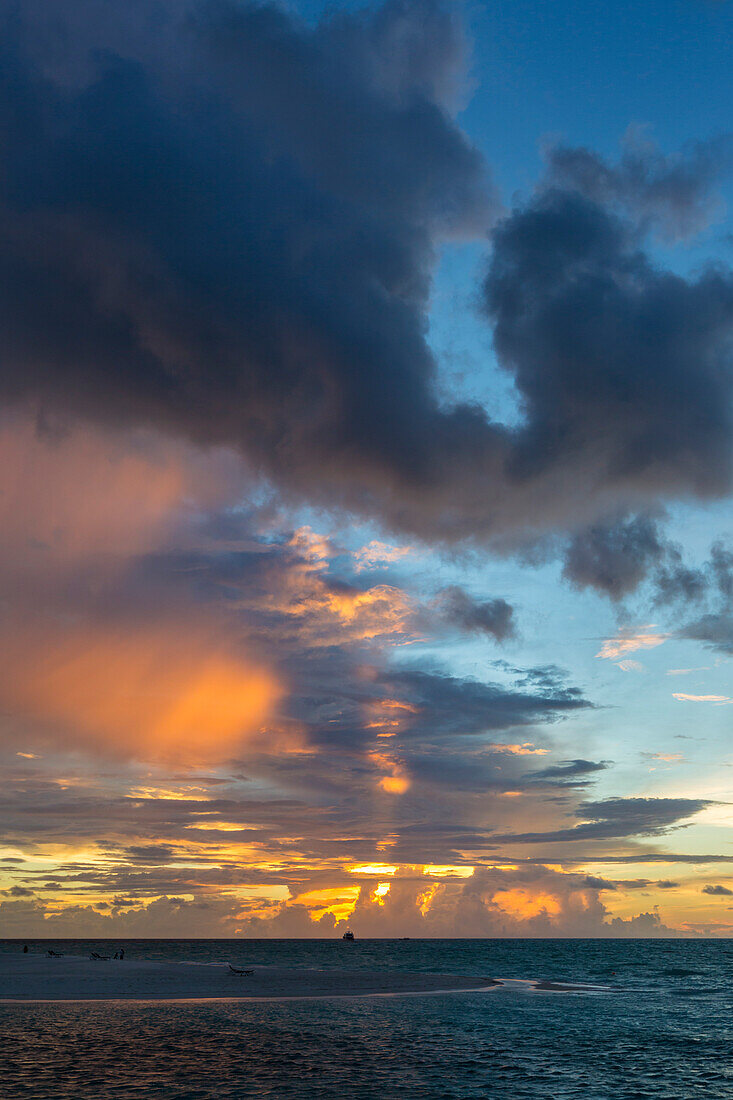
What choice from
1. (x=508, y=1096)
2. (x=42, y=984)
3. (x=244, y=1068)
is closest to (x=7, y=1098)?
(x=244, y=1068)

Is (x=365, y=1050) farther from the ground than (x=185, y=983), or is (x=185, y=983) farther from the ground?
(x=365, y=1050)

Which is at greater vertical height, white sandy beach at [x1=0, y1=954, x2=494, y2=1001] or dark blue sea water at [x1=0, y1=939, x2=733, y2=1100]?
dark blue sea water at [x1=0, y1=939, x2=733, y2=1100]

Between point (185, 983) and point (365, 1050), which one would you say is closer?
point (365, 1050)

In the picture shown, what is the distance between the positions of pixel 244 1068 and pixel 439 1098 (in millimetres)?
10867

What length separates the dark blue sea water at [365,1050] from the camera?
35375mm

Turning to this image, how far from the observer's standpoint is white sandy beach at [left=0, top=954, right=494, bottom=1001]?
75.7m

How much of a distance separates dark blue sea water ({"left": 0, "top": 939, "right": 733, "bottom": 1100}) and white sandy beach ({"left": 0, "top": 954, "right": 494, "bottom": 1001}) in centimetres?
945

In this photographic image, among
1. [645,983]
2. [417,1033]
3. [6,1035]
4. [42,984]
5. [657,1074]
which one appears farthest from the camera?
[645,983]

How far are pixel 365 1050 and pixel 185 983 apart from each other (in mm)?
53798

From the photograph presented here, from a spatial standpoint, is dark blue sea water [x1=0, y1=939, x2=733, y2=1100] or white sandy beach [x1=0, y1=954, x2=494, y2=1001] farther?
white sandy beach [x1=0, y1=954, x2=494, y2=1001]

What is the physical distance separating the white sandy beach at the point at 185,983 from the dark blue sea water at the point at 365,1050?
372 inches

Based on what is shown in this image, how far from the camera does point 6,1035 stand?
155 feet

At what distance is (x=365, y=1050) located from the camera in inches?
1767

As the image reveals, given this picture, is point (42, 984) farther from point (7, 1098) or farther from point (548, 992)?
point (7, 1098)
